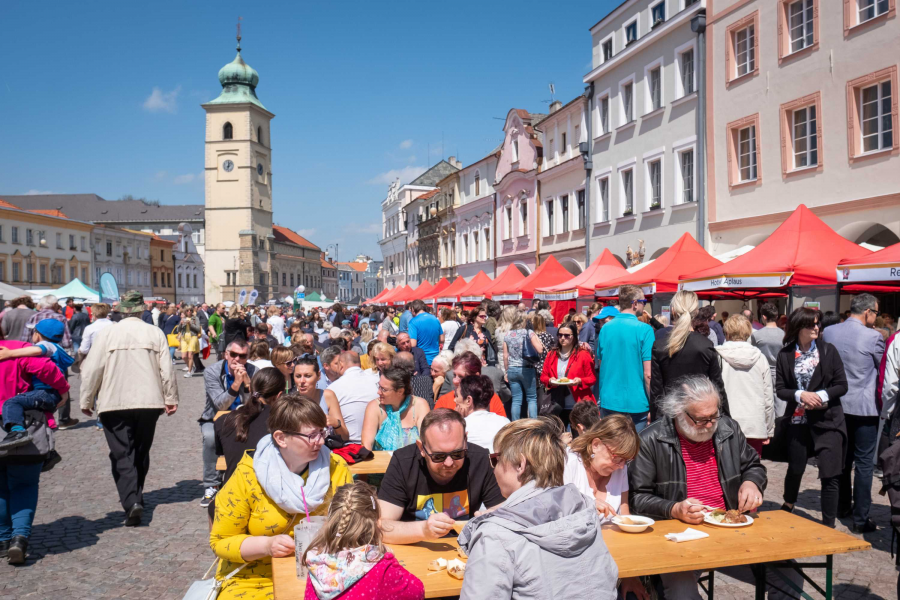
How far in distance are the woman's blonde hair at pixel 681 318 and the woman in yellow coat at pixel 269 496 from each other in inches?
162

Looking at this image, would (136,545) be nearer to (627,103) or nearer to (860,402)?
(860,402)

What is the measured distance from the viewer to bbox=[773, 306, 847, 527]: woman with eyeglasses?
619 centimetres

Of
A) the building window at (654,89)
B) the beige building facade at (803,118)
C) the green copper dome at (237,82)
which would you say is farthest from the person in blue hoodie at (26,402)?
the green copper dome at (237,82)

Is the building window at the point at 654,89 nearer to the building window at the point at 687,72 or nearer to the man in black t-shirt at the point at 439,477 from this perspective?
the building window at the point at 687,72

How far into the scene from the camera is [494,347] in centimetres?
1295

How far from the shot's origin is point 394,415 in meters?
6.19

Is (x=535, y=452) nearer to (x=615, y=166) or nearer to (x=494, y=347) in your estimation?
(x=494, y=347)

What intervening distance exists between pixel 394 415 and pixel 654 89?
782 inches

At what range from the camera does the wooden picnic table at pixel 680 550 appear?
3336 mm

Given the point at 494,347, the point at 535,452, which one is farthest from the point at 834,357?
the point at 494,347

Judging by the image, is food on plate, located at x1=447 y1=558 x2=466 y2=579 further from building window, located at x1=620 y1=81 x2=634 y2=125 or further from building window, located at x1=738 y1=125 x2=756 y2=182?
building window, located at x1=620 y1=81 x2=634 y2=125

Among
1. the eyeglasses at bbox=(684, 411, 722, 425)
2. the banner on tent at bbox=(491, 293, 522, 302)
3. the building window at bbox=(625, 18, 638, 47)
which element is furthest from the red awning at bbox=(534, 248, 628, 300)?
the eyeglasses at bbox=(684, 411, 722, 425)

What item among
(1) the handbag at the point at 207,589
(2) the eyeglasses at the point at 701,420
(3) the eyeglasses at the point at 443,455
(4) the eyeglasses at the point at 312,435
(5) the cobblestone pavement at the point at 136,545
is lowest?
(5) the cobblestone pavement at the point at 136,545

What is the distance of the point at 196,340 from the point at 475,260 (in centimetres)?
2341
